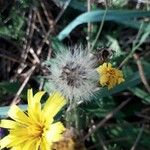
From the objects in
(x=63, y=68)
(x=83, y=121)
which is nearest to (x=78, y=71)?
(x=63, y=68)

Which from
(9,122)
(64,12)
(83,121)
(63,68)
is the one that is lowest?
(83,121)

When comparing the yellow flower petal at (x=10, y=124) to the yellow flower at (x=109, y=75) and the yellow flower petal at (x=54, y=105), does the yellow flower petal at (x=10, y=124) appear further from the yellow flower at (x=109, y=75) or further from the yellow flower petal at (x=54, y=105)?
the yellow flower at (x=109, y=75)

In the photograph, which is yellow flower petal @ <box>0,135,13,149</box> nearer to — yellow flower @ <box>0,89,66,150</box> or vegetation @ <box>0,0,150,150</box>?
yellow flower @ <box>0,89,66,150</box>

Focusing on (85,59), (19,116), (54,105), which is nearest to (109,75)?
(85,59)

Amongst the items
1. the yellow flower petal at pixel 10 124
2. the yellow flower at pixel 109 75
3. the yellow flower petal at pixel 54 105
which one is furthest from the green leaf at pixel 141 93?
the yellow flower petal at pixel 10 124

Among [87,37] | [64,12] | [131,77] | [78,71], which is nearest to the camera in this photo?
[78,71]

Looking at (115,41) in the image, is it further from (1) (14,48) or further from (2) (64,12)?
(1) (14,48)

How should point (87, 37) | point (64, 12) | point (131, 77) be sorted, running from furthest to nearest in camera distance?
point (64, 12) < point (87, 37) < point (131, 77)

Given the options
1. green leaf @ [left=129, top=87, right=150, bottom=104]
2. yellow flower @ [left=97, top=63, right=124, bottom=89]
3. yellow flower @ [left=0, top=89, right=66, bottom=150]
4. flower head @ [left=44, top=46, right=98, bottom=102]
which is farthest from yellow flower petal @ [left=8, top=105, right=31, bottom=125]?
green leaf @ [left=129, top=87, right=150, bottom=104]
